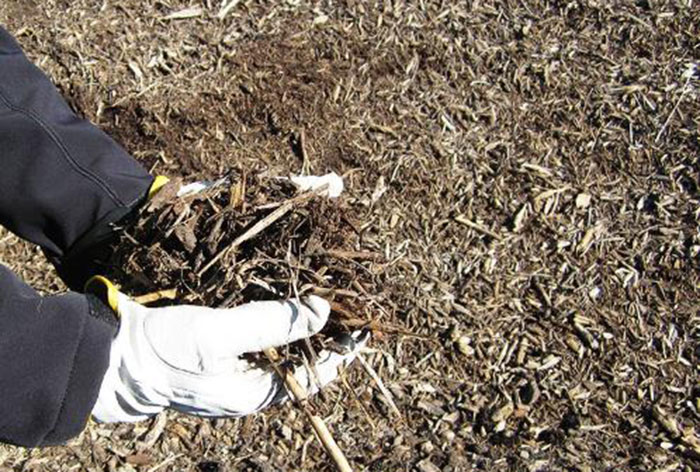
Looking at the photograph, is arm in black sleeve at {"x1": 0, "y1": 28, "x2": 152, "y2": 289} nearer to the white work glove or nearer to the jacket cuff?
the white work glove

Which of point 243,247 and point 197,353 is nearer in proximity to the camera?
point 197,353

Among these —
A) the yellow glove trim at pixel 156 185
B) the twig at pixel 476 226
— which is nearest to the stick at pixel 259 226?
the yellow glove trim at pixel 156 185

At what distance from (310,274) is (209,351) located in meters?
0.32

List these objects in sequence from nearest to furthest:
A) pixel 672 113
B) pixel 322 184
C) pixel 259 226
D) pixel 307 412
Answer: pixel 307 412 → pixel 259 226 → pixel 322 184 → pixel 672 113

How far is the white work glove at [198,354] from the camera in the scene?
1.95 m

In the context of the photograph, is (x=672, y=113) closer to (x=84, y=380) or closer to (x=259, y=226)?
(x=259, y=226)

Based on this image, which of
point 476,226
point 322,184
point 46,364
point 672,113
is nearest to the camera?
point 46,364

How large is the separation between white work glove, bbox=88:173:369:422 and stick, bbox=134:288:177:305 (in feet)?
0.22

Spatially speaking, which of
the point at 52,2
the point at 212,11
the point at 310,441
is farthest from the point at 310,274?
the point at 52,2

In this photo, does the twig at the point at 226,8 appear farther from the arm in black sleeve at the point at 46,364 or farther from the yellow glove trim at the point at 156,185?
the arm in black sleeve at the point at 46,364

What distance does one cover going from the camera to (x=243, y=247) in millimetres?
2156

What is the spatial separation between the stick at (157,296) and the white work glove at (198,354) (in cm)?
7

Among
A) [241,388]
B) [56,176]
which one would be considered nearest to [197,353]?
[241,388]

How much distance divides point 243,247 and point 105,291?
358mm
